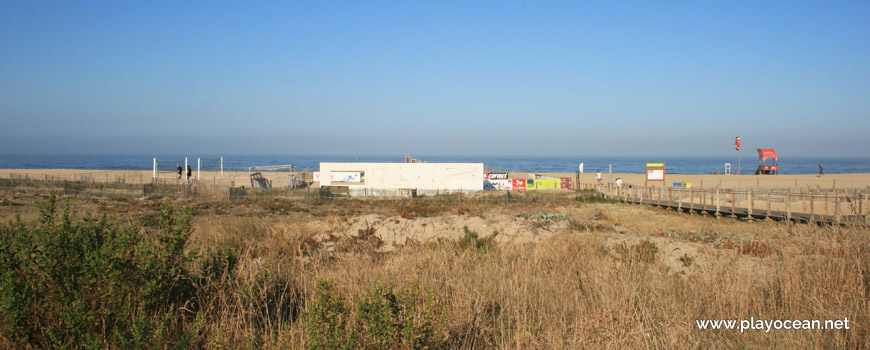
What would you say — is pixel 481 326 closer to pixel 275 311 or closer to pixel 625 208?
pixel 275 311

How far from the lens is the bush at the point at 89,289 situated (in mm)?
3471

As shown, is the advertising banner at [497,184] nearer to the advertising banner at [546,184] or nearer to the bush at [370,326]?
the advertising banner at [546,184]

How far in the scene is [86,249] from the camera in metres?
4.20

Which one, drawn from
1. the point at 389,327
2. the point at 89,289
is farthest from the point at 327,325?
the point at 89,289

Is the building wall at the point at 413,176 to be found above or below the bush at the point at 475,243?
above

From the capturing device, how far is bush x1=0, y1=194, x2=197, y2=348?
11.4 ft

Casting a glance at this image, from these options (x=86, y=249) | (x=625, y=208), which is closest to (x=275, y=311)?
(x=86, y=249)

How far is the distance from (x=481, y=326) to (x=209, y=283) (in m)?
2.85

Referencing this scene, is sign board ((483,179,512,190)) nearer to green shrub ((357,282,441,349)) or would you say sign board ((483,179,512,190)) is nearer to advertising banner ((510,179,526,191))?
advertising banner ((510,179,526,191))

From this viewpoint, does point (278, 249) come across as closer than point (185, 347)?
No

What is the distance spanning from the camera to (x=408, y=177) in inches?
1599

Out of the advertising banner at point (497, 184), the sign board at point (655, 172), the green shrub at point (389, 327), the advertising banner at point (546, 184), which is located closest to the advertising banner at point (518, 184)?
the advertising banner at point (497, 184)

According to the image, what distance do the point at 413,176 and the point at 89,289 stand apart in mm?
36799

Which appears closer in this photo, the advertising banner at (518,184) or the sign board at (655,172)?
the sign board at (655,172)
